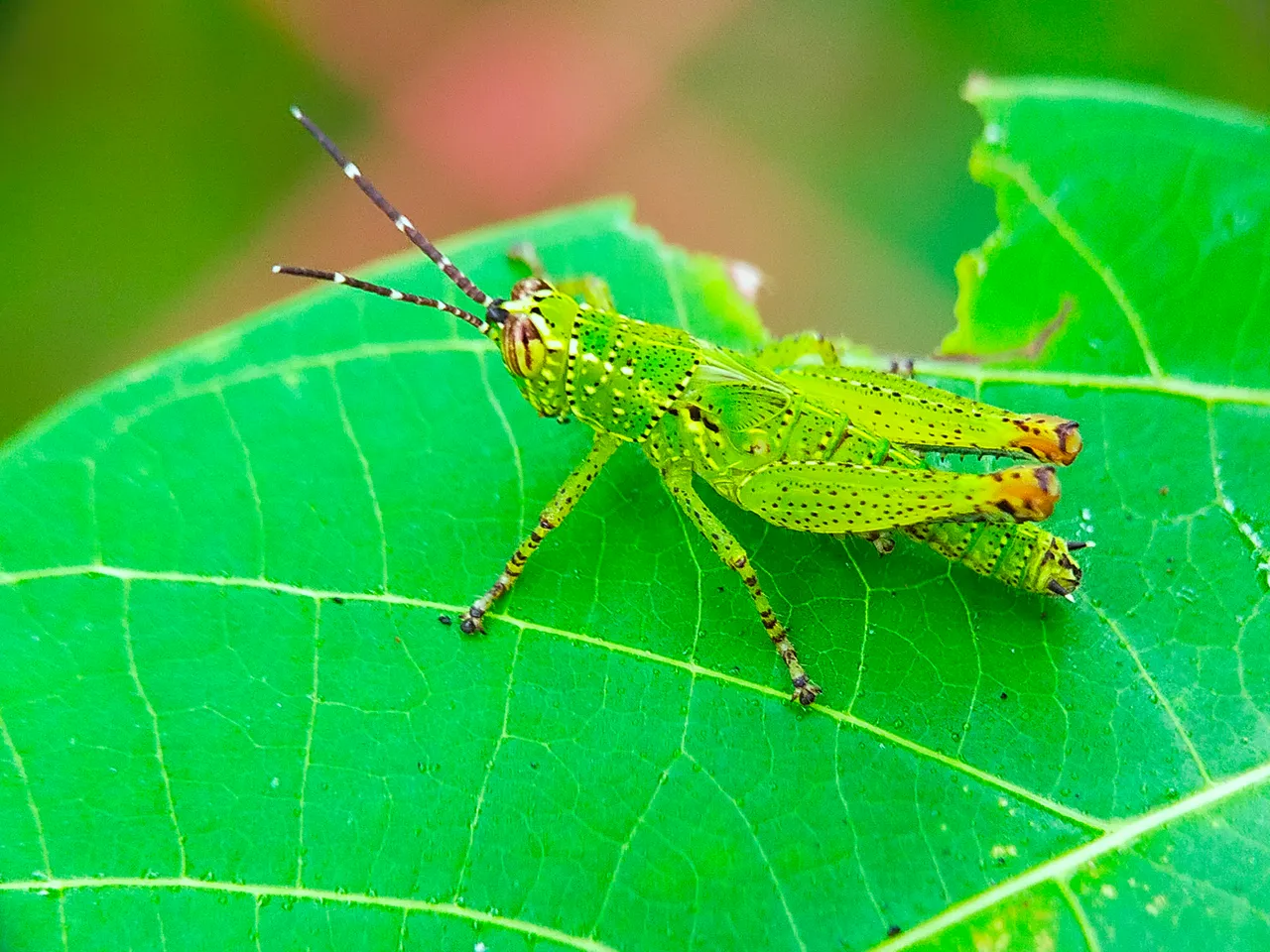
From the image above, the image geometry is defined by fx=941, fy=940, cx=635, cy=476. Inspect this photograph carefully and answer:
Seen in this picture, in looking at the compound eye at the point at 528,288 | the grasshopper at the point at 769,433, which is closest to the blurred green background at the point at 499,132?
the grasshopper at the point at 769,433

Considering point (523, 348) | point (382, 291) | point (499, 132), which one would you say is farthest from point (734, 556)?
point (499, 132)

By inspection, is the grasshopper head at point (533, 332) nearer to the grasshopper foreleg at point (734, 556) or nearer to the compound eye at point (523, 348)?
the compound eye at point (523, 348)

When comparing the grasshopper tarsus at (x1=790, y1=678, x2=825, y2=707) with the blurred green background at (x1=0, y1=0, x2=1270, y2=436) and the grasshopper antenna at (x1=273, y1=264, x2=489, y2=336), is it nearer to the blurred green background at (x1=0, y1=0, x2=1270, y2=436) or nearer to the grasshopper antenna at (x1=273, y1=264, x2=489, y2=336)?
the grasshopper antenna at (x1=273, y1=264, x2=489, y2=336)

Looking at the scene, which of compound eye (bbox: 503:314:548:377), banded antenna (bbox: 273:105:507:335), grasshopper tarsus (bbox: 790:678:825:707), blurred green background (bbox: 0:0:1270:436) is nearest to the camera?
grasshopper tarsus (bbox: 790:678:825:707)

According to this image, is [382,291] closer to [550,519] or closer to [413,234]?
[413,234]

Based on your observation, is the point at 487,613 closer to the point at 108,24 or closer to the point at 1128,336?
the point at 1128,336

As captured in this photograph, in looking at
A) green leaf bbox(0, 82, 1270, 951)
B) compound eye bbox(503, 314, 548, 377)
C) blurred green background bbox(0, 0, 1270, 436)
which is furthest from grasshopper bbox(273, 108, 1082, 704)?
blurred green background bbox(0, 0, 1270, 436)
